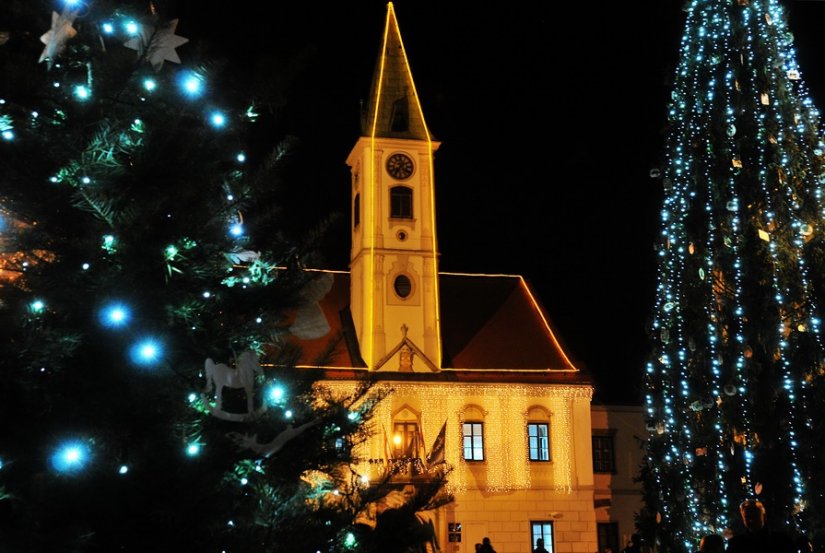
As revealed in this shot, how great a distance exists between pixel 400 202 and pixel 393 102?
4581 mm

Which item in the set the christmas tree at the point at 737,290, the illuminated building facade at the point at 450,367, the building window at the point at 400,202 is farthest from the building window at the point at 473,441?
the christmas tree at the point at 737,290

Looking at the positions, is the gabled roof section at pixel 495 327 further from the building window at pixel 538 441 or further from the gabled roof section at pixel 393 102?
the gabled roof section at pixel 393 102

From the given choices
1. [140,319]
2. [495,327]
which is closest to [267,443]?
[140,319]

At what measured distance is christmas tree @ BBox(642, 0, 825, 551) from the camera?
1317 centimetres

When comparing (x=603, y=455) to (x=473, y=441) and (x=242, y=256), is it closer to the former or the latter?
(x=473, y=441)

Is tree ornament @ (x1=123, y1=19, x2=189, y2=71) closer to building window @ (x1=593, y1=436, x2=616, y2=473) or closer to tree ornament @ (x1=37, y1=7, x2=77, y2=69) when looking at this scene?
tree ornament @ (x1=37, y1=7, x2=77, y2=69)

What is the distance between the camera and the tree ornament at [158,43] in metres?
4.55

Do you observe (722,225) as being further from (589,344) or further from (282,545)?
(589,344)

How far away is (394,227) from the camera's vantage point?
38562 millimetres

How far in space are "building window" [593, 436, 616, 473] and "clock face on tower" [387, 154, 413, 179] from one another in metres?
14.0

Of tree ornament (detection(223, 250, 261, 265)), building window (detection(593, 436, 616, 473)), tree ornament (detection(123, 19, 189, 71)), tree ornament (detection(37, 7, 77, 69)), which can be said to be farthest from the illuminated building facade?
tree ornament (detection(37, 7, 77, 69))

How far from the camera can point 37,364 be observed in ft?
13.7

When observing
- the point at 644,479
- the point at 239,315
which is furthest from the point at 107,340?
the point at 644,479

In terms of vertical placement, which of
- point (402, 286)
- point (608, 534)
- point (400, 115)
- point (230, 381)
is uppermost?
point (400, 115)
